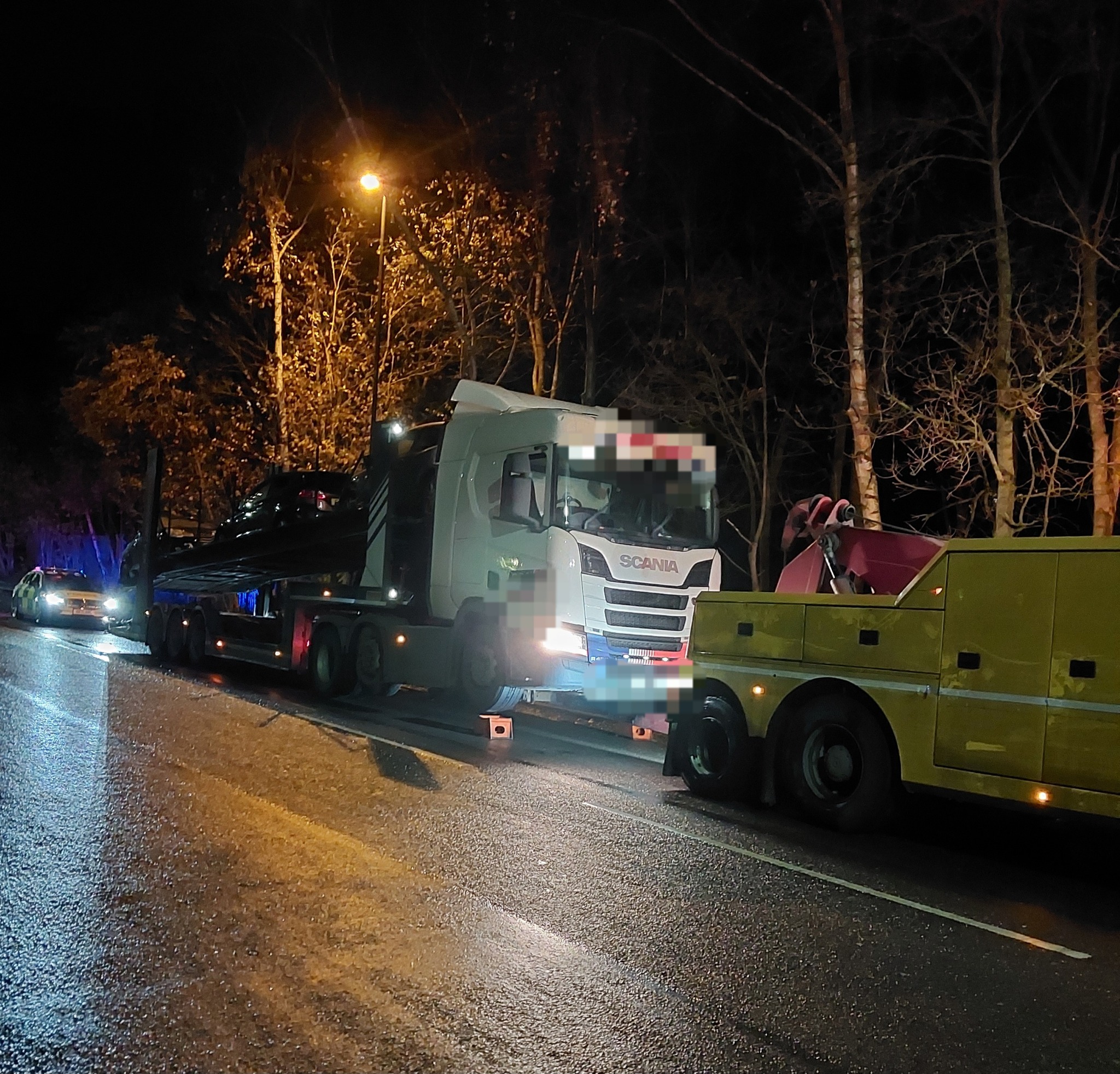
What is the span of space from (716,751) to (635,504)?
3.27m

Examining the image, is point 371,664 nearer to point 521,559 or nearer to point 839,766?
point 521,559

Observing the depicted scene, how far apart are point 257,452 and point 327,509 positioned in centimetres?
1211

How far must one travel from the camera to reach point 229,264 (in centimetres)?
2503

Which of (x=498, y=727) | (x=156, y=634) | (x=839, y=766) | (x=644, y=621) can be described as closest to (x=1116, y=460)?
(x=644, y=621)

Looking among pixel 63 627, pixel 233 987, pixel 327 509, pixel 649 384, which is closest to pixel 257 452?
pixel 63 627

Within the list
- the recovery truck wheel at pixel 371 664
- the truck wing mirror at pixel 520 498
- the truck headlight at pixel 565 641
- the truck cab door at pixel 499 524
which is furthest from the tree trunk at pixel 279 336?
the truck headlight at pixel 565 641

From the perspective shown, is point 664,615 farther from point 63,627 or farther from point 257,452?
point 63,627

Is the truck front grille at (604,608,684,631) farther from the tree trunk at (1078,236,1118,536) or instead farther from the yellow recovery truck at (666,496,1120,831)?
the tree trunk at (1078,236,1118,536)

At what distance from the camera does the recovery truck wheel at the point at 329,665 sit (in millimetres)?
13844

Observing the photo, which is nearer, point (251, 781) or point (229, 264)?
point (251, 781)

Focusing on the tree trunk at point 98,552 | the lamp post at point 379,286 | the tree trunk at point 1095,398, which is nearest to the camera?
the tree trunk at point 1095,398

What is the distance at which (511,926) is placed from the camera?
5141 mm

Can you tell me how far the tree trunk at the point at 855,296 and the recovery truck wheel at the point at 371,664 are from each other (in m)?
6.25

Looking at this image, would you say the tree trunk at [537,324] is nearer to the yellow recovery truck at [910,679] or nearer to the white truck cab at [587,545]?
the white truck cab at [587,545]
